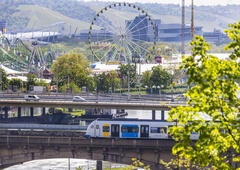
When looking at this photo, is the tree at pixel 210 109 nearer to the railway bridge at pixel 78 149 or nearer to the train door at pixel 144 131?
the railway bridge at pixel 78 149

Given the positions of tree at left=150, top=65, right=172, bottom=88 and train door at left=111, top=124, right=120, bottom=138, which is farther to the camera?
tree at left=150, top=65, right=172, bottom=88

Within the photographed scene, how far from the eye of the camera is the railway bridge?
4719 centimetres

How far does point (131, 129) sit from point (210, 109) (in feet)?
112

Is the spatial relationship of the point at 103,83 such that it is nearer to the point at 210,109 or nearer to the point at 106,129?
the point at 106,129

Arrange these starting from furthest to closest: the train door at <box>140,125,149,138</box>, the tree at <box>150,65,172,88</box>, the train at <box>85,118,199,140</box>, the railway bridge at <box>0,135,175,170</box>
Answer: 1. the tree at <box>150,65,172,88</box>
2. the train door at <box>140,125,149,138</box>
3. the train at <box>85,118,199,140</box>
4. the railway bridge at <box>0,135,175,170</box>

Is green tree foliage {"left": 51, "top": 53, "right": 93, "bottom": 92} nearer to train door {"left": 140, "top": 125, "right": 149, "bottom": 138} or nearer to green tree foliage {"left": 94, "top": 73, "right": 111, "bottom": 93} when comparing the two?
green tree foliage {"left": 94, "top": 73, "right": 111, "bottom": 93}

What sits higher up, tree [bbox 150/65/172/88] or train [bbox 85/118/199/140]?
tree [bbox 150/65/172/88]

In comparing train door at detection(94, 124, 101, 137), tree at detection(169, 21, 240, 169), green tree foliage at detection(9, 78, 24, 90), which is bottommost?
train door at detection(94, 124, 101, 137)

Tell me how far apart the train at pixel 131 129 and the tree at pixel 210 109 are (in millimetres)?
32526

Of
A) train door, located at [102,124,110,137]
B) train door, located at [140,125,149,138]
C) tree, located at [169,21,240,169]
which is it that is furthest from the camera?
Result: train door, located at [102,124,110,137]

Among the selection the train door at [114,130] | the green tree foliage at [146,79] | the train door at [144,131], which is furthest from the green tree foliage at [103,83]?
the train door at [144,131]

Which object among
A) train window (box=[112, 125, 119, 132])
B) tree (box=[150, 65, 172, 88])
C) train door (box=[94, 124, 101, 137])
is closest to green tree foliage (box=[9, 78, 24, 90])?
tree (box=[150, 65, 172, 88])

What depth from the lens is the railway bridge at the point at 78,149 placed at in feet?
155

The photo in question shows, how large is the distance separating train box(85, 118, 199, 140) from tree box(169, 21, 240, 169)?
32526 millimetres
